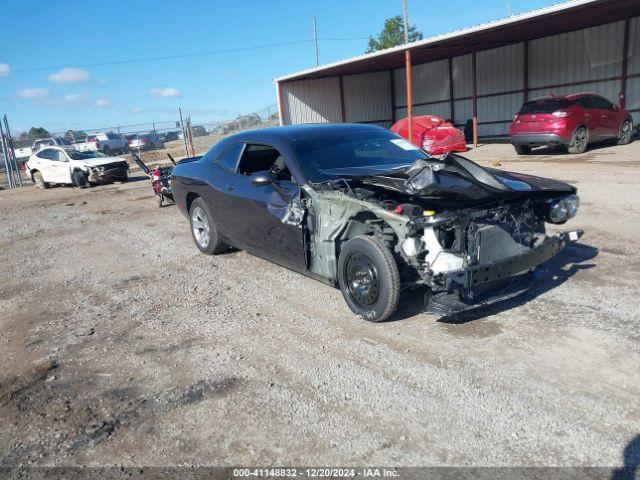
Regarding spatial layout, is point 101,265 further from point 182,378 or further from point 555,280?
point 555,280

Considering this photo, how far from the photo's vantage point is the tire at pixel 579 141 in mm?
14609

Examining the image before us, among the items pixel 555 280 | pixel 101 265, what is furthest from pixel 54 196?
pixel 555 280

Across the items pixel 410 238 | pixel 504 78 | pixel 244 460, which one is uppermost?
pixel 504 78

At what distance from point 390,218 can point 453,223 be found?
0.45 metres

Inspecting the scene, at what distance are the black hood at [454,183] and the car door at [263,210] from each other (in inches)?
39.5

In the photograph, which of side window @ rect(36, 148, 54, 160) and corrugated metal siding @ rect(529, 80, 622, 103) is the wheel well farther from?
corrugated metal siding @ rect(529, 80, 622, 103)

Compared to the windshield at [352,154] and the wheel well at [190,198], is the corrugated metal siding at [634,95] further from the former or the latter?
the wheel well at [190,198]

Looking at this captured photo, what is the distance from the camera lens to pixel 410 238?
3.74m

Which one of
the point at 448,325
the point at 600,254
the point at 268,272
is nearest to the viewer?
the point at 448,325

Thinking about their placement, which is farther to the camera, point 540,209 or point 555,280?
point 555,280

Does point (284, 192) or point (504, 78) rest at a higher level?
point (504, 78)

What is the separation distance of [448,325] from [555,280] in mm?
1456

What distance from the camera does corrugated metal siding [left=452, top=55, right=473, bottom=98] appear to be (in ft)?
83.8

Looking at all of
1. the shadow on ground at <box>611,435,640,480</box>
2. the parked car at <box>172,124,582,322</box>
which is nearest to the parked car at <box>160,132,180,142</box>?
the parked car at <box>172,124,582,322</box>
